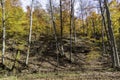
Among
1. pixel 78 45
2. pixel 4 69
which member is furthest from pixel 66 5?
pixel 4 69

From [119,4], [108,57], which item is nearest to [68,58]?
[108,57]

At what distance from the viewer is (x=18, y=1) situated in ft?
135

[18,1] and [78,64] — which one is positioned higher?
[18,1]

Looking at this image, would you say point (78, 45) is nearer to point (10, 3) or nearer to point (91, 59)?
point (91, 59)

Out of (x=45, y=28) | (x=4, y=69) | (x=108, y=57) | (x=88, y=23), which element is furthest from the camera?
(x=88, y=23)

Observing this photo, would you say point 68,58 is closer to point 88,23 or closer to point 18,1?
point 18,1

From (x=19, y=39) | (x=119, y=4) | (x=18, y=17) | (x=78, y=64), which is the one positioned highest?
(x=119, y=4)

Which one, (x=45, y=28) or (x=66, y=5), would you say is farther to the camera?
(x=45, y=28)

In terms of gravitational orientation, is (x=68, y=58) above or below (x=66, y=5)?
below

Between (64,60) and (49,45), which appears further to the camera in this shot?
(49,45)

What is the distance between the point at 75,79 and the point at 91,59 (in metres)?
20.4

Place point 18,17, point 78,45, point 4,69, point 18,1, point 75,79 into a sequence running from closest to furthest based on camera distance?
point 75,79, point 4,69, point 18,17, point 78,45, point 18,1

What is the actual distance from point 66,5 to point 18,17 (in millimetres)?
7613

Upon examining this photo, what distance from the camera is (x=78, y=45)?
38.1 metres
